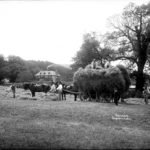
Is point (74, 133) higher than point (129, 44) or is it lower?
lower

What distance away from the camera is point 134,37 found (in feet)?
126

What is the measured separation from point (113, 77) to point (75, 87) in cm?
533

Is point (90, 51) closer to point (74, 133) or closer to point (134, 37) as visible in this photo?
point (134, 37)

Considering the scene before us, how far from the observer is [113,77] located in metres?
19.8

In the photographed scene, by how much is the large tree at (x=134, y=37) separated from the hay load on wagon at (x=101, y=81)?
17416mm

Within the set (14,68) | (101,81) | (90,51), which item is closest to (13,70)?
(14,68)

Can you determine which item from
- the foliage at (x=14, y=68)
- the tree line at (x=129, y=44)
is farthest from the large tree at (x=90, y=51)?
the foliage at (x=14, y=68)

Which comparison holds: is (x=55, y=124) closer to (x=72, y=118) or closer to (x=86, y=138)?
(x=72, y=118)

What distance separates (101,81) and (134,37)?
21.5 meters

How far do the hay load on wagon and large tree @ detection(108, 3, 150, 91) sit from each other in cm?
1742

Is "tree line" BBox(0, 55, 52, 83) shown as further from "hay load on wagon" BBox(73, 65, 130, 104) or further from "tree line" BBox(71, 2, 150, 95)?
"hay load on wagon" BBox(73, 65, 130, 104)

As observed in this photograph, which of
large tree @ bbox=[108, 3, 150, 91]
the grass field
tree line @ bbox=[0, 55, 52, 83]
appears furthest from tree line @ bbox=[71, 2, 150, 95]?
tree line @ bbox=[0, 55, 52, 83]

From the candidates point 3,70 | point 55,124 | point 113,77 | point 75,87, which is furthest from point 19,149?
point 3,70

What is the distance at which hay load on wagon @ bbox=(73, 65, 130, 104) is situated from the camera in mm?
19859
